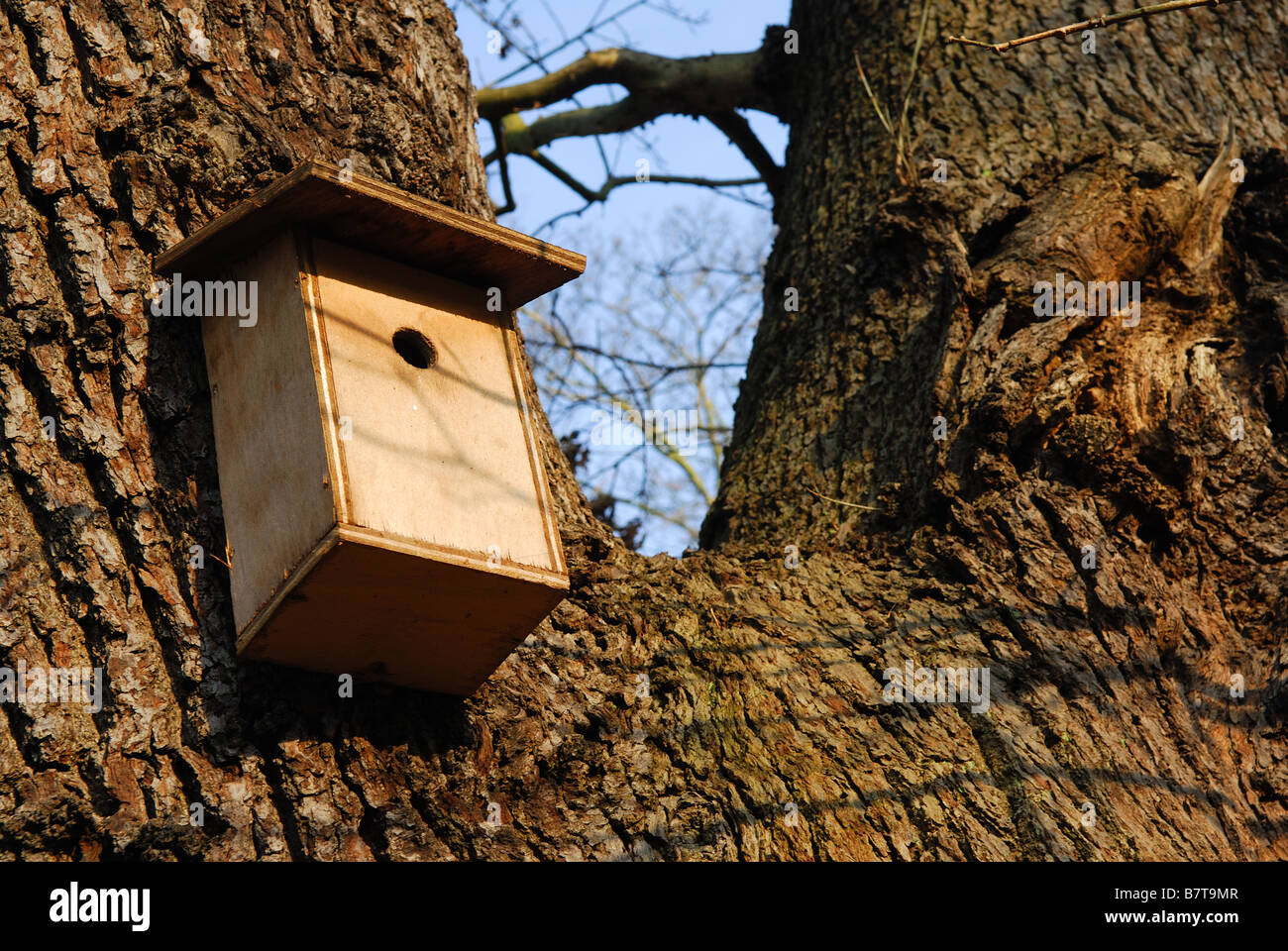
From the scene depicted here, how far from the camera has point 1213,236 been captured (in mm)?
2955

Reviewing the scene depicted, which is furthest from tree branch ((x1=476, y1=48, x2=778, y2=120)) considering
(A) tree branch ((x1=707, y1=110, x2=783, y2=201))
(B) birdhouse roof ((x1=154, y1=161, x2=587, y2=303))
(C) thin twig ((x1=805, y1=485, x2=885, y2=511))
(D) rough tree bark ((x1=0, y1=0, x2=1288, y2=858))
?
(B) birdhouse roof ((x1=154, y1=161, x2=587, y2=303))

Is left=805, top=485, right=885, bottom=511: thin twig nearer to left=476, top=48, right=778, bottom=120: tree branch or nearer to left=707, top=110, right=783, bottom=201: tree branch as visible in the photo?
left=476, top=48, right=778, bottom=120: tree branch

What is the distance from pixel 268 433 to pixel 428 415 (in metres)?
0.26

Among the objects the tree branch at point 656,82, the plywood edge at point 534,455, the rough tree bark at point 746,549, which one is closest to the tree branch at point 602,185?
the tree branch at point 656,82

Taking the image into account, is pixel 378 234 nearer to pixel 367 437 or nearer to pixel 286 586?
pixel 367 437

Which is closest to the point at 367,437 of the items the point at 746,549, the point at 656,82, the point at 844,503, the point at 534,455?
the point at 534,455

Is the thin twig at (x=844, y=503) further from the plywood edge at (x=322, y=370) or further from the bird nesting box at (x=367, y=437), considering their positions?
the plywood edge at (x=322, y=370)

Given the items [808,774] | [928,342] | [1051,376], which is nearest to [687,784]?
[808,774]

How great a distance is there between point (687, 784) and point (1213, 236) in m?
1.88

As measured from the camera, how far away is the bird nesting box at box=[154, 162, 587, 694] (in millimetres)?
1904

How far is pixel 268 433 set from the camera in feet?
6.63

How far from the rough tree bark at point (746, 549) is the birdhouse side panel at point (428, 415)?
304 mm

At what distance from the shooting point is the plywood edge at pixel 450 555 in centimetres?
182

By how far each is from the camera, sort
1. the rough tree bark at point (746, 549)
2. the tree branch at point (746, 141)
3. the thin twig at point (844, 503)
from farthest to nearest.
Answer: the tree branch at point (746, 141), the thin twig at point (844, 503), the rough tree bark at point (746, 549)
